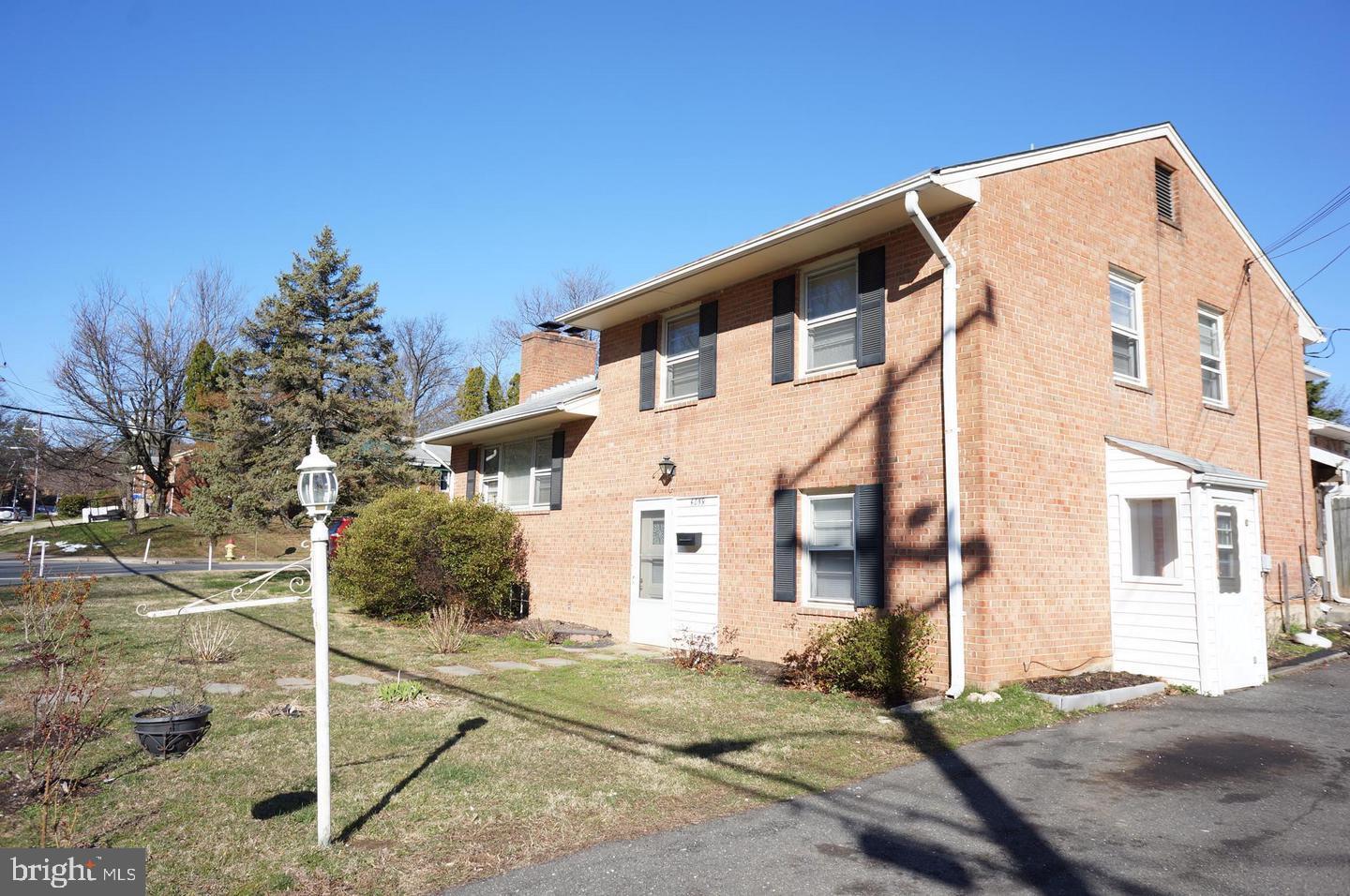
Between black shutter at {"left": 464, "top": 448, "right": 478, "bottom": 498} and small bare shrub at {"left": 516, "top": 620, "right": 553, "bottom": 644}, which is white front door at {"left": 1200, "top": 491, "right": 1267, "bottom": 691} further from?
black shutter at {"left": 464, "top": 448, "right": 478, "bottom": 498}

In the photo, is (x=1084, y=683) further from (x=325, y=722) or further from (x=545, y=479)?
(x=545, y=479)

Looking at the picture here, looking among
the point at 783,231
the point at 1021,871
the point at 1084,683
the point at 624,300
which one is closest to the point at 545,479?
the point at 624,300

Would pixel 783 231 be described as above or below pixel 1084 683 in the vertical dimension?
above

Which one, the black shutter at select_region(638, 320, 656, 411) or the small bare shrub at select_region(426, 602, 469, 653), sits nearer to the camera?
the small bare shrub at select_region(426, 602, 469, 653)

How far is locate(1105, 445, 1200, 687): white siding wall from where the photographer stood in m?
9.27

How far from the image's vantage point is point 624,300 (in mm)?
13344

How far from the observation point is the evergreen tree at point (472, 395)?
3972 centimetres

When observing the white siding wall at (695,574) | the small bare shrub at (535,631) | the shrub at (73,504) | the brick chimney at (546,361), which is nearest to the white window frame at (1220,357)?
the white siding wall at (695,574)

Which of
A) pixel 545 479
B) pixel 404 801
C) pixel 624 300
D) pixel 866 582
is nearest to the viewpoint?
pixel 404 801

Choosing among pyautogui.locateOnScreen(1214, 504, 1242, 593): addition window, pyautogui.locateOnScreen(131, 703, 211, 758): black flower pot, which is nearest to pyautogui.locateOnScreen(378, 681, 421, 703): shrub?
pyautogui.locateOnScreen(131, 703, 211, 758): black flower pot

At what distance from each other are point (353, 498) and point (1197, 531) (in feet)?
68.9

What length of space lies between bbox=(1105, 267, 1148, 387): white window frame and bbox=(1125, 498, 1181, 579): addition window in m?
1.67

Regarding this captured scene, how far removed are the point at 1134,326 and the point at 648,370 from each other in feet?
22.6

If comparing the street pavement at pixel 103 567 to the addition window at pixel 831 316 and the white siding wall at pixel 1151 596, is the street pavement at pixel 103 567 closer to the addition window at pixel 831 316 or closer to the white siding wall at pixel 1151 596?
the addition window at pixel 831 316
